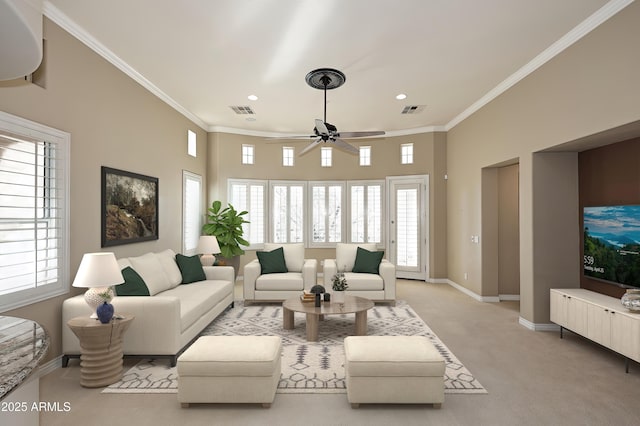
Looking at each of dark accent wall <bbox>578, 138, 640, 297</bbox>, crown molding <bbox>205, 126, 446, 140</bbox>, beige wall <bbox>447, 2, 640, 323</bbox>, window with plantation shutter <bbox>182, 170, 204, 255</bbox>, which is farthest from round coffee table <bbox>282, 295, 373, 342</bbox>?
crown molding <bbox>205, 126, 446, 140</bbox>

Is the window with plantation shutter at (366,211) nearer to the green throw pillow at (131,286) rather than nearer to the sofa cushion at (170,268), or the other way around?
the sofa cushion at (170,268)

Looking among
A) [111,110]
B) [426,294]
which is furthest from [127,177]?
[426,294]

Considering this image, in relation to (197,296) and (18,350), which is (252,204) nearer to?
(197,296)

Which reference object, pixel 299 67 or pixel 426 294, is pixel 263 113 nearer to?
pixel 299 67

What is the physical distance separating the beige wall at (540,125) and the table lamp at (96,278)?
191 inches

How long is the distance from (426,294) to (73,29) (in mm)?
6429

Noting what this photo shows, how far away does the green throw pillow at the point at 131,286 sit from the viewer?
Answer: 3951mm

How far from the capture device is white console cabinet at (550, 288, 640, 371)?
11.3ft

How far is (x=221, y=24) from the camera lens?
12.7 feet

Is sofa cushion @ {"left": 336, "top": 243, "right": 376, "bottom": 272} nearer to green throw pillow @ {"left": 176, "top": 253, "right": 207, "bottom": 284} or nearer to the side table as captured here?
green throw pillow @ {"left": 176, "top": 253, "right": 207, "bottom": 284}

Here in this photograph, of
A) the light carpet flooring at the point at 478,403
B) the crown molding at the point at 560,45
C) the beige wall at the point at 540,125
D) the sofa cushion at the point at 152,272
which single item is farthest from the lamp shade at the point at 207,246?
the crown molding at the point at 560,45

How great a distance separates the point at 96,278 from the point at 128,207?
5.82ft

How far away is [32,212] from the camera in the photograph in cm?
346

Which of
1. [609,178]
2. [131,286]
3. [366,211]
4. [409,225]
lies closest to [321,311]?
[131,286]
